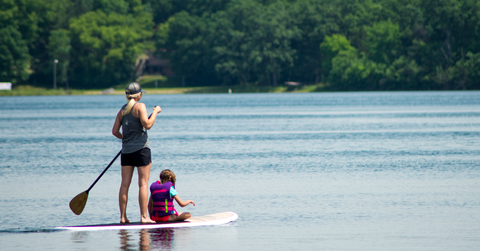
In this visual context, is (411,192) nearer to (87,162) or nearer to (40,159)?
(87,162)

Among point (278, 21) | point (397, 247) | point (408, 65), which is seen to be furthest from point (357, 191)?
point (278, 21)

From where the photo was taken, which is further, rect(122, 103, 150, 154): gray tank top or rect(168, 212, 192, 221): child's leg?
rect(168, 212, 192, 221): child's leg

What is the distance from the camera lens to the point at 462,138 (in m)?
28.5

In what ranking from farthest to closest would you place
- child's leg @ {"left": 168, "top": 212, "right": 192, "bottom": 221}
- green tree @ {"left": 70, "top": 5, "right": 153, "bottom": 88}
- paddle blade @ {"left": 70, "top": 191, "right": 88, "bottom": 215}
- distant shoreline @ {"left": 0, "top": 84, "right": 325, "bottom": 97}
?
green tree @ {"left": 70, "top": 5, "right": 153, "bottom": 88} < distant shoreline @ {"left": 0, "top": 84, "right": 325, "bottom": 97} < paddle blade @ {"left": 70, "top": 191, "right": 88, "bottom": 215} < child's leg @ {"left": 168, "top": 212, "right": 192, "bottom": 221}

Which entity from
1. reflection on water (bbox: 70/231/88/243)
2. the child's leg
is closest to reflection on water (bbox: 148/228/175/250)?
the child's leg

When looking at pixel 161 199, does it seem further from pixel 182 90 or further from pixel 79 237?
pixel 182 90

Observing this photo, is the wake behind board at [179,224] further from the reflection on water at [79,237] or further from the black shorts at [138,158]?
the black shorts at [138,158]

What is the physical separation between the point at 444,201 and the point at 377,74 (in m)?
105

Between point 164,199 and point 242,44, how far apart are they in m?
115

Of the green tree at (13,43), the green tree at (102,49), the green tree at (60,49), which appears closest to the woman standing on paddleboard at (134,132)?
the green tree at (13,43)

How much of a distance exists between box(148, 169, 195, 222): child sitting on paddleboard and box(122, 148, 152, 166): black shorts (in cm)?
35

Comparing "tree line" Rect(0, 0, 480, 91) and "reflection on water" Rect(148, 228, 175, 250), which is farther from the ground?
"tree line" Rect(0, 0, 480, 91)

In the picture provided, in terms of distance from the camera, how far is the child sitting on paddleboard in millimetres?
10258

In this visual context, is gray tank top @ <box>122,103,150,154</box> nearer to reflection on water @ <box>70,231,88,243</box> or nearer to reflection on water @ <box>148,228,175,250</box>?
reflection on water @ <box>148,228,175,250</box>
